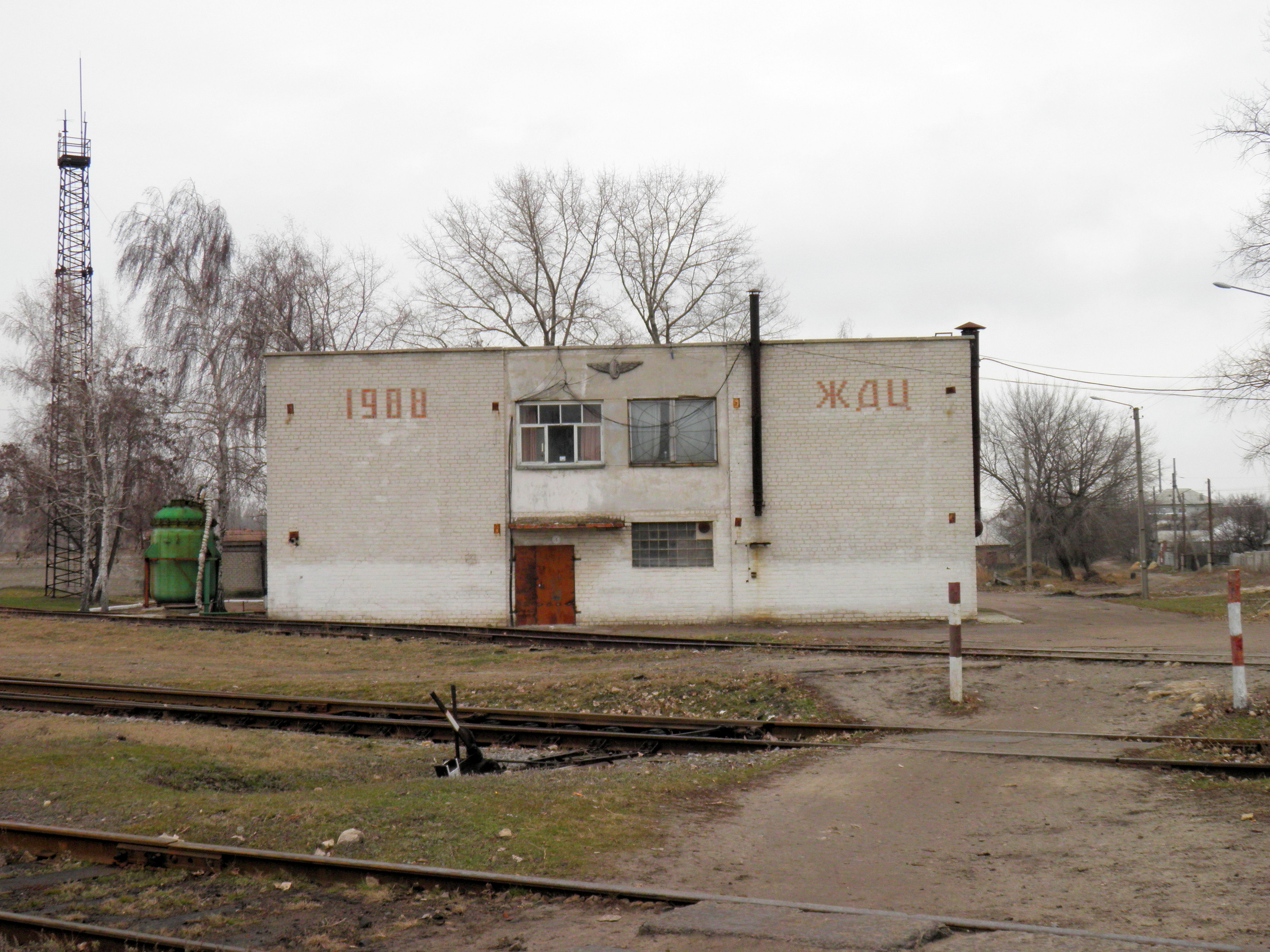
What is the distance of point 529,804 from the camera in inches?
283

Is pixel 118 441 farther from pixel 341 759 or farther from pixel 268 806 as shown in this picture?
pixel 268 806

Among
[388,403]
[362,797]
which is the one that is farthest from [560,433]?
[362,797]

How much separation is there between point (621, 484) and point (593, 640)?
221 inches

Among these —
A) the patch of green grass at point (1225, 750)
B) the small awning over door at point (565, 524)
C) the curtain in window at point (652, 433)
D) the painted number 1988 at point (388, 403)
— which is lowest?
the patch of green grass at point (1225, 750)

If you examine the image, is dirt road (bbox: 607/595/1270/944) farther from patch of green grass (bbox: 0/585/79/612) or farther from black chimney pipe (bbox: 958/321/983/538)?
patch of green grass (bbox: 0/585/79/612)

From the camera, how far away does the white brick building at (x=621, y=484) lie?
2359 centimetres

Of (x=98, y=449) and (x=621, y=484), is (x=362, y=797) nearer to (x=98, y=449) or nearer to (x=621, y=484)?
(x=621, y=484)

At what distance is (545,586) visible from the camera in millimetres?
24156

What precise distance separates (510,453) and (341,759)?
14997 mm

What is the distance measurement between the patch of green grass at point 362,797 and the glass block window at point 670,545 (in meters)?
13.8

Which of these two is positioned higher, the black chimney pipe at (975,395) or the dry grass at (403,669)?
the black chimney pipe at (975,395)

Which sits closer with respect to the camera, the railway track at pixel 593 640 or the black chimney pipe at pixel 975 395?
the railway track at pixel 593 640

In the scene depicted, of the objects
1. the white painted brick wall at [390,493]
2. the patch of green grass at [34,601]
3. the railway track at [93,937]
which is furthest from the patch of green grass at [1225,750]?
the patch of green grass at [34,601]

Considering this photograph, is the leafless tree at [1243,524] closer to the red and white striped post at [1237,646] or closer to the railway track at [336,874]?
the red and white striped post at [1237,646]
